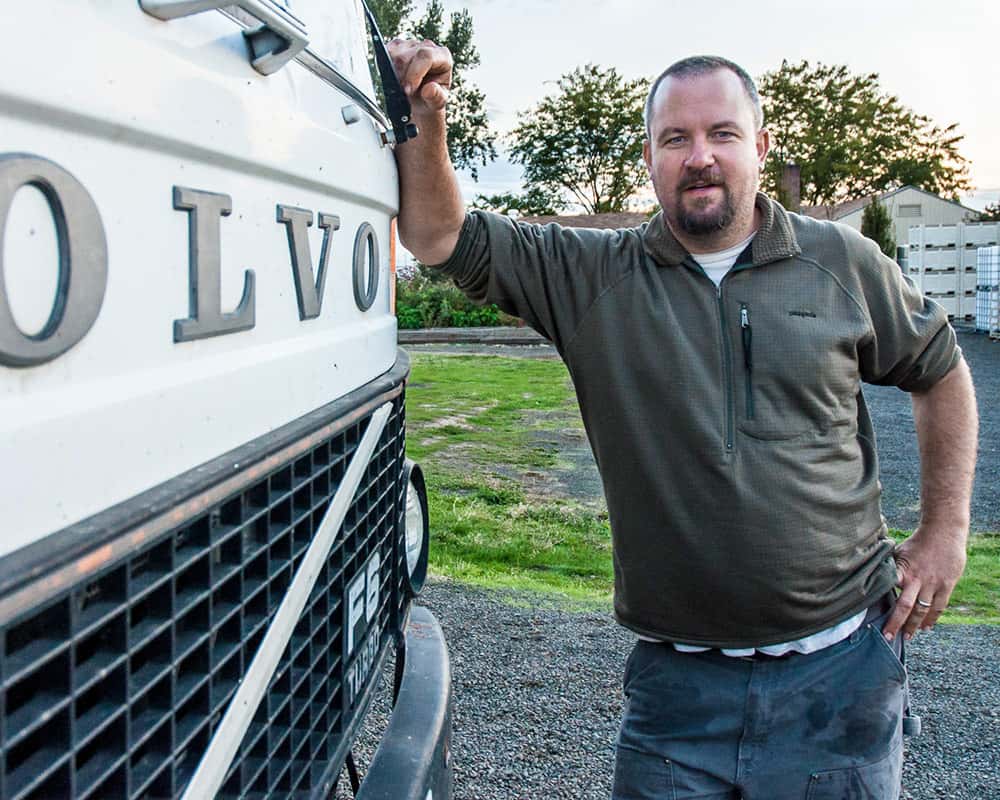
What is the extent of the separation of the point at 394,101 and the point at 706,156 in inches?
27.8

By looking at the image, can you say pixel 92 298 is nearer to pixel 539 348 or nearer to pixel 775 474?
pixel 775 474

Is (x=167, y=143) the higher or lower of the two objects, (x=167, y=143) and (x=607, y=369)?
the higher

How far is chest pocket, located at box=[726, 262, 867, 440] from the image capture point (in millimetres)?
2215

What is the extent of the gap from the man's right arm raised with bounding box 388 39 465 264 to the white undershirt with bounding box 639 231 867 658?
0.58 meters

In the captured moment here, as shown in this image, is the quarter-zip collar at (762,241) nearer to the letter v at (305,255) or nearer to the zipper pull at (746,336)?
the zipper pull at (746,336)

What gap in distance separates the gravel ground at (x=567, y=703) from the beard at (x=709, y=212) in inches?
71.4

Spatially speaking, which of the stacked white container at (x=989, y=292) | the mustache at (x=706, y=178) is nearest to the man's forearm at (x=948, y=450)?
the mustache at (x=706, y=178)

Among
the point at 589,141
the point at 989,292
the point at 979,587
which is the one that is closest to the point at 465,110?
the point at 589,141

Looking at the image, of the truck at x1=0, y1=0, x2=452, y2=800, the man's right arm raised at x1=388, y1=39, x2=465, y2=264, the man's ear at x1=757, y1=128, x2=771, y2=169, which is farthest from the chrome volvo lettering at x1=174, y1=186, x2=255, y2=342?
the man's ear at x1=757, y1=128, x2=771, y2=169

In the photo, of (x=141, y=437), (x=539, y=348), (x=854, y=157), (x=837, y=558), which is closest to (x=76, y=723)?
(x=141, y=437)

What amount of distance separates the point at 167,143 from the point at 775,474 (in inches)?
58.5

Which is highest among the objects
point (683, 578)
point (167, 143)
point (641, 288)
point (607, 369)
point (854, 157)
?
point (854, 157)

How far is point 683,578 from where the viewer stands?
2229mm

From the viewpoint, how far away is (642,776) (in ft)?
7.42
